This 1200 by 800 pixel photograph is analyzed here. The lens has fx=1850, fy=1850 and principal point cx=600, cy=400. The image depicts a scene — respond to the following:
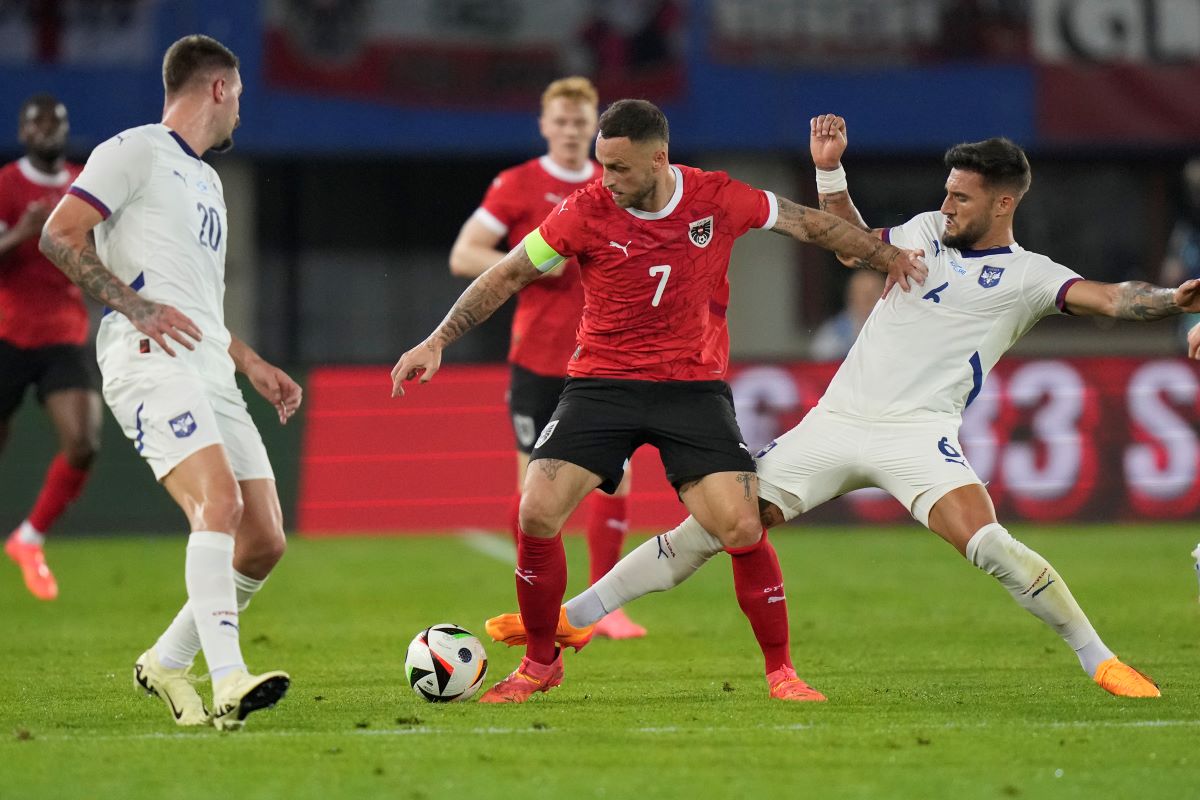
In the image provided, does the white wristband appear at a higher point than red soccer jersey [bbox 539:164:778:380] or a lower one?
higher

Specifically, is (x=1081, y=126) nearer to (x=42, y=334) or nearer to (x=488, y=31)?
(x=488, y=31)

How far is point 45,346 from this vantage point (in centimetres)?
1056

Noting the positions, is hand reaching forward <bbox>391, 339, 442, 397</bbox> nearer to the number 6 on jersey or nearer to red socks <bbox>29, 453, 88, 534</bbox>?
the number 6 on jersey

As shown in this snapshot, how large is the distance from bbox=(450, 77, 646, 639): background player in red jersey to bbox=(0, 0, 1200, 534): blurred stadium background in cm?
598

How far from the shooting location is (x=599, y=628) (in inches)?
354

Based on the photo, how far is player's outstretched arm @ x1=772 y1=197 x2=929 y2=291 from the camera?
21.7 ft

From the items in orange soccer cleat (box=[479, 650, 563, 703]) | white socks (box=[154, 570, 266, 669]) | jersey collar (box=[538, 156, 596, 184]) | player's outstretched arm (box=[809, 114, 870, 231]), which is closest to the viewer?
white socks (box=[154, 570, 266, 669])

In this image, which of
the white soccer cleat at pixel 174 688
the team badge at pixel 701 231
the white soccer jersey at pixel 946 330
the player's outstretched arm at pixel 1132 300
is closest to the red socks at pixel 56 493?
the white soccer cleat at pixel 174 688

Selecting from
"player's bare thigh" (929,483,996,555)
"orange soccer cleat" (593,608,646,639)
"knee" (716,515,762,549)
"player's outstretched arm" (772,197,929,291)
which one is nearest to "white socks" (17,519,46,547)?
"orange soccer cleat" (593,608,646,639)

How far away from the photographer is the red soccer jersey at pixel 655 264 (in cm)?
655

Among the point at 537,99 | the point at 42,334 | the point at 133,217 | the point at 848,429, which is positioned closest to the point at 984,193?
the point at 848,429

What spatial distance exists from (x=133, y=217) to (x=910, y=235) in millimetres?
2858

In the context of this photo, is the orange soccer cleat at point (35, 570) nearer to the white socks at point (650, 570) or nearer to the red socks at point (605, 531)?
the red socks at point (605, 531)

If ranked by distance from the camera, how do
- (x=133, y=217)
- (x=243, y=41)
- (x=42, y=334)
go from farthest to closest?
(x=243, y=41)
(x=42, y=334)
(x=133, y=217)
